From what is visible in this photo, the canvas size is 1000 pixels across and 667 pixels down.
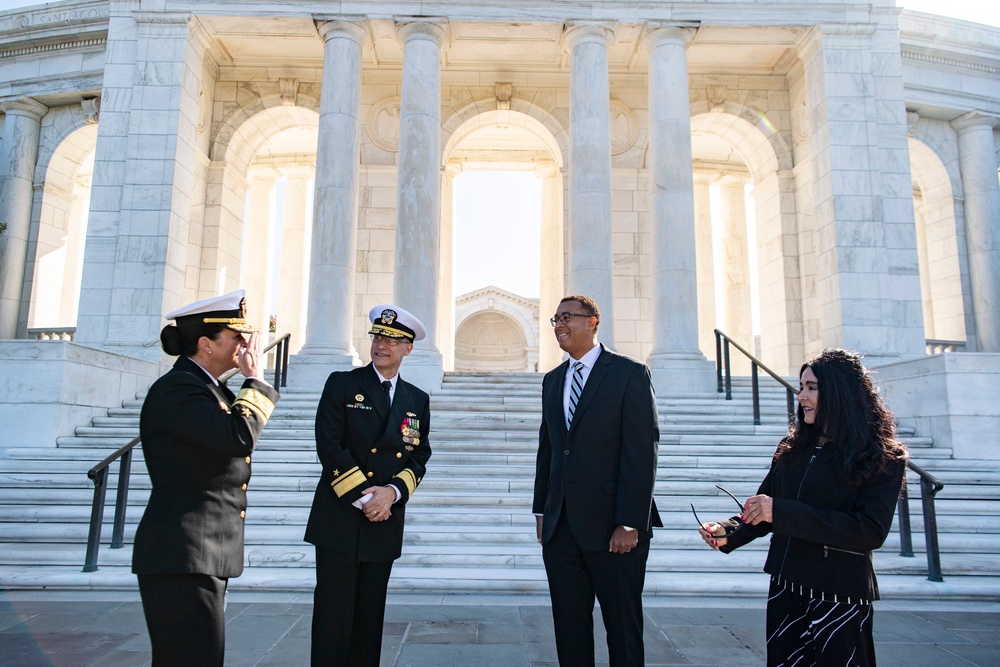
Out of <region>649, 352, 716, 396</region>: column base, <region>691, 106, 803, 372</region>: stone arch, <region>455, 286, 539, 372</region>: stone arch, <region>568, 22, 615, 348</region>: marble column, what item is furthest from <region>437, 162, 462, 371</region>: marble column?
<region>455, 286, 539, 372</region>: stone arch

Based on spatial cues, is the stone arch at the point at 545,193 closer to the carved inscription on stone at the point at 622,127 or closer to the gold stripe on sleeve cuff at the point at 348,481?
the carved inscription on stone at the point at 622,127

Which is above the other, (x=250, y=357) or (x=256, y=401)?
(x=250, y=357)

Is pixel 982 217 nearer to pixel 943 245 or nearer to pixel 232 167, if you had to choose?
pixel 943 245

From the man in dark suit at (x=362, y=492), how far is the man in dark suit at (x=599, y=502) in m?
0.91

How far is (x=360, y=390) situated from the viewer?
4.25 m

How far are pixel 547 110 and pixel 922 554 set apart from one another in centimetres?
1447

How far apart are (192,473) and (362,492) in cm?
105

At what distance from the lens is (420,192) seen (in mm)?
15164

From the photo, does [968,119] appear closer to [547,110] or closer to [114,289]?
[547,110]

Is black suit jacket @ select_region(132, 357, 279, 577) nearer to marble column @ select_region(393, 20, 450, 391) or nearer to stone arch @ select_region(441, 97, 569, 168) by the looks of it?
marble column @ select_region(393, 20, 450, 391)

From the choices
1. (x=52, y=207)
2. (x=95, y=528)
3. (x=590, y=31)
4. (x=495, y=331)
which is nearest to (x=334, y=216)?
(x=590, y=31)

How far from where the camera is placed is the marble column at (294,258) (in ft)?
73.5

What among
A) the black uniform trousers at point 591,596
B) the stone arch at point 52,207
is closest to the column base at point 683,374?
the black uniform trousers at point 591,596

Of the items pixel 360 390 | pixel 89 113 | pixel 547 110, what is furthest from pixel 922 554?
pixel 89 113
